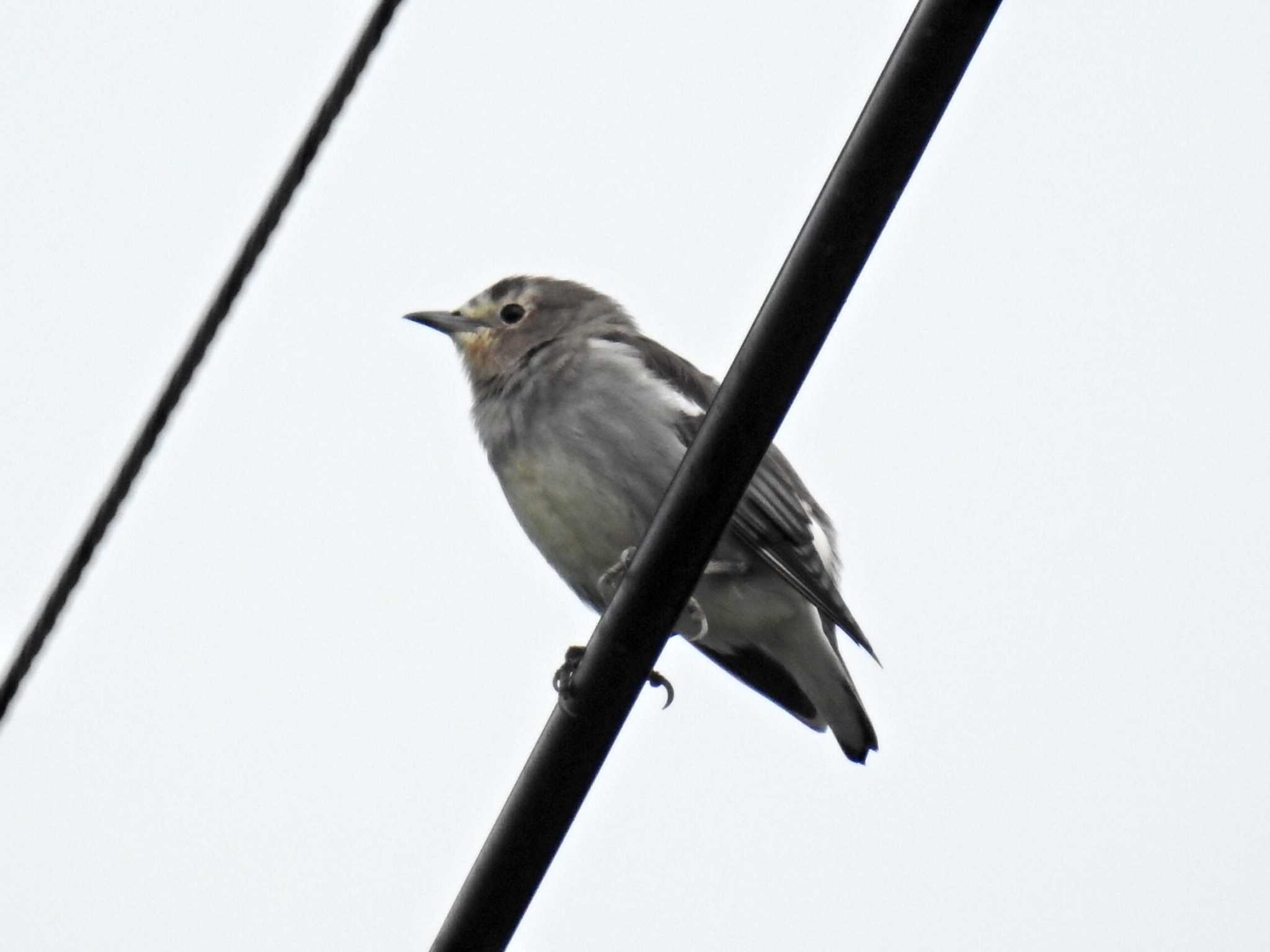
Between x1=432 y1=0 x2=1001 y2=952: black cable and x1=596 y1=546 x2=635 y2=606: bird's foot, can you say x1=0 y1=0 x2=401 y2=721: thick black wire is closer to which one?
x1=432 y1=0 x2=1001 y2=952: black cable

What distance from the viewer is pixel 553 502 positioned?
555cm

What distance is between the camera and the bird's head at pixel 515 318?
21.5 feet

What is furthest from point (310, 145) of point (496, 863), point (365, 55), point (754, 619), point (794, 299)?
point (754, 619)

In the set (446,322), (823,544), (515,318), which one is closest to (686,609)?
(823,544)

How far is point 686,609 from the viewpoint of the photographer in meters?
4.73

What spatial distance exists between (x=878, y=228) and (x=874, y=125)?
16cm

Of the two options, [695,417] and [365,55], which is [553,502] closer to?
[695,417]

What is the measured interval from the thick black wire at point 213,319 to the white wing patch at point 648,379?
2522 millimetres

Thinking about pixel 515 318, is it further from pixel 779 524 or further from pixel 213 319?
pixel 213 319

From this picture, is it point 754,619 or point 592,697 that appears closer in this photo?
point 592,697

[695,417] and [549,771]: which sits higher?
[695,417]

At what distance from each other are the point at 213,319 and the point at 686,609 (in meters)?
1.91

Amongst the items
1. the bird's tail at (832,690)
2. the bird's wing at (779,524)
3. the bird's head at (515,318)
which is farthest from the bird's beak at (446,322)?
the bird's tail at (832,690)

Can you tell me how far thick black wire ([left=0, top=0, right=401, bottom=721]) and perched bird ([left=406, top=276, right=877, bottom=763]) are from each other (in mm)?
1948
